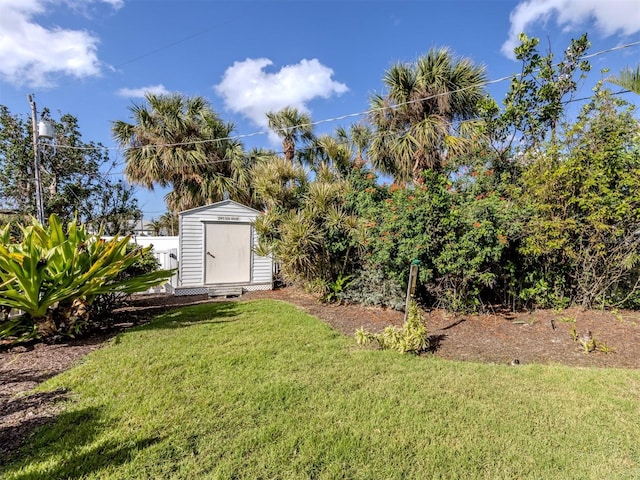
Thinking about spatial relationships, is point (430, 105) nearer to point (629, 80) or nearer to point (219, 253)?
point (629, 80)

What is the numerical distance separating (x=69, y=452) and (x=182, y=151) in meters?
10.3

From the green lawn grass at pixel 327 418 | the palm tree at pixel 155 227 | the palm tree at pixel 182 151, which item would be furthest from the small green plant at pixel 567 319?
the palm tree at pixel 155 227

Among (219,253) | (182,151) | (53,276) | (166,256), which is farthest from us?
(182,151)

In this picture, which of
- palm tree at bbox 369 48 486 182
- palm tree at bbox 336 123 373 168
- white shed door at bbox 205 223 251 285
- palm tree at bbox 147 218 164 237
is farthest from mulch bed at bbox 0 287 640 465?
palm tree at bbox 147 218 164 237

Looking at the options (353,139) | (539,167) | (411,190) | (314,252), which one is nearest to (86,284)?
(314,252)

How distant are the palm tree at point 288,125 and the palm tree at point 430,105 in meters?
3.12

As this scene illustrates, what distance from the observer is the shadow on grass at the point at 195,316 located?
5191 mm

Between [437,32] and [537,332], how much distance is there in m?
7.62

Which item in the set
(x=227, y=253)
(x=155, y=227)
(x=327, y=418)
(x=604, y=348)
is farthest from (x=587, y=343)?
(x=155, y=227)

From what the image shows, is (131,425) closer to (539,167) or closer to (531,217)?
(531,217)

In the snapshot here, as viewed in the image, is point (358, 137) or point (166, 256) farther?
point (358, 137)

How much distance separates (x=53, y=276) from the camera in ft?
13.3

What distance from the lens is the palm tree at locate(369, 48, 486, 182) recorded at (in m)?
8.64

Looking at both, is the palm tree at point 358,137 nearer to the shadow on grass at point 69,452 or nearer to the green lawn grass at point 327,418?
the green lawn grass at point 327,418
